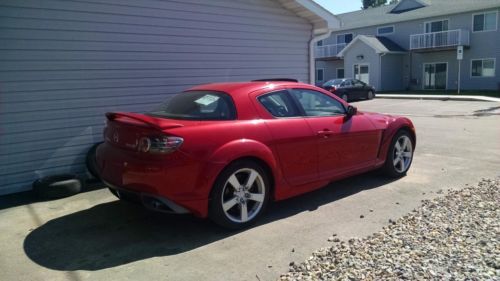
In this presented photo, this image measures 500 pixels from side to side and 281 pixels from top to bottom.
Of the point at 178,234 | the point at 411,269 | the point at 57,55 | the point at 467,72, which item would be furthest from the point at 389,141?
the point at 467,72

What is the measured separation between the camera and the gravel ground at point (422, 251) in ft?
10.7

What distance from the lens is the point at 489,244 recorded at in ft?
12.1

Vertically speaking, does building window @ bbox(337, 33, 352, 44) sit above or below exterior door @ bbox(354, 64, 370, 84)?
above

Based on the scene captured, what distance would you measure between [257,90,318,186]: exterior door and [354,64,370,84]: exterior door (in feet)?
96.7

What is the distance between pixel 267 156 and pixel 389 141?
2.38 meters

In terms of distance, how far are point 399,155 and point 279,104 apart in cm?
241

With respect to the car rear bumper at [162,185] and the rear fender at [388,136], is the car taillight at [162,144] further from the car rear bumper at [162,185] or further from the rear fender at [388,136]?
the rear fender at [388,136]

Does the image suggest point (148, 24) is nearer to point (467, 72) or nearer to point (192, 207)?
point (192, 207)

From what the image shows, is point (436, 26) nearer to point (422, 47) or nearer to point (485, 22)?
point (422, 47)

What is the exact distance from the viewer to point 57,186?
18.9 feet

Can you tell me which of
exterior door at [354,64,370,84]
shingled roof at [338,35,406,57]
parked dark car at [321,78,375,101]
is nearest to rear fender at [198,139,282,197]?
parked dark car at [321,78,375,101]

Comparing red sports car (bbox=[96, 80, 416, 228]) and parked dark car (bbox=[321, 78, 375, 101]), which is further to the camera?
parked dark car (bbox=[321, 78, 375, 101])

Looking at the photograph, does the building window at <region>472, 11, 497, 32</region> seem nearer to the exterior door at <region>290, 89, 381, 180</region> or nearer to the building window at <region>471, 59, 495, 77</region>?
the building window at <region>471, 59, 495, 77</region>

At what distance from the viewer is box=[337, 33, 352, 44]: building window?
37125 mm
